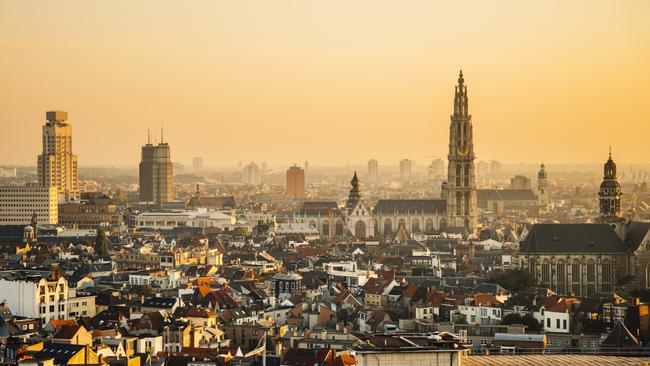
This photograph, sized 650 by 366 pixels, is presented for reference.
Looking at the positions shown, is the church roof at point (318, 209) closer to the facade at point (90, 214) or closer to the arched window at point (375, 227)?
the arched window at point (375, 227)

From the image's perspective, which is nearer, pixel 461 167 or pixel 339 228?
pixel 461 167

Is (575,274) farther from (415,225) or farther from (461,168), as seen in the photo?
(415,225)

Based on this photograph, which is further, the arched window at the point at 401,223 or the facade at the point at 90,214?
the facade at the point at 90,214

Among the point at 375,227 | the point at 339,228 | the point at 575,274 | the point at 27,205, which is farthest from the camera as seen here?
the point at 27,205

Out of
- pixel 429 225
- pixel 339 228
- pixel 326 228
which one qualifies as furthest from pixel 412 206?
pixel 326 228

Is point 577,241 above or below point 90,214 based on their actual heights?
below

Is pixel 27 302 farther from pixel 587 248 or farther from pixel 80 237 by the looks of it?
pixel 80 237

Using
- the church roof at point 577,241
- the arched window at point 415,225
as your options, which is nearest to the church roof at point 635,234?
the church roof at point 577,241
